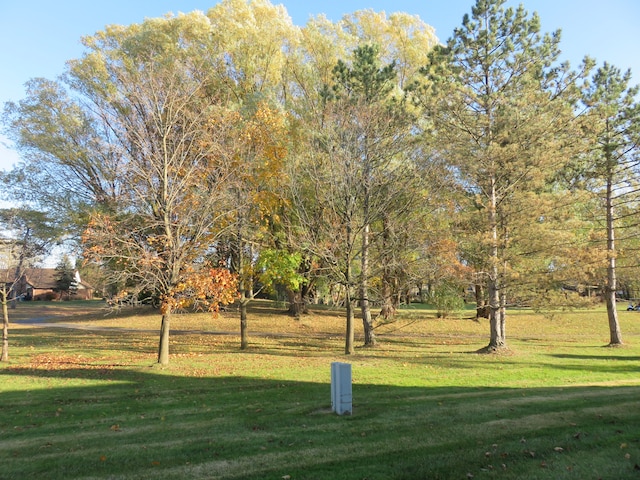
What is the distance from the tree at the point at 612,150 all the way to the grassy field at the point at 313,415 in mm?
3780

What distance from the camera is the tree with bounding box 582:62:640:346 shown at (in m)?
20.2

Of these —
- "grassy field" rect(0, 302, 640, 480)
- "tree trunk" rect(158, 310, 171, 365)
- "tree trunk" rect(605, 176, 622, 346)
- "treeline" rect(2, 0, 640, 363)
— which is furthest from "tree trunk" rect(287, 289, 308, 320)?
"tree trunk" rect(605, 176, 622, 346)

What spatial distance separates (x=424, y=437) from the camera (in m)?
6.55

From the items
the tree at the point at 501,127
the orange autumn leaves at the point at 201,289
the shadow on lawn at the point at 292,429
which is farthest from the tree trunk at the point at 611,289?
the orange autumn leaves at the point at 201,289

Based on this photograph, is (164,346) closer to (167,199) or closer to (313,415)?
(167,199)

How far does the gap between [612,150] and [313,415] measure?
773 inches

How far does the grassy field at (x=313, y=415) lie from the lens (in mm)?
5543

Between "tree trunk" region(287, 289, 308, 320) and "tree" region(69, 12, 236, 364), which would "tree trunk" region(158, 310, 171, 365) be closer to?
"tree" region(69, 12, 236, 364)

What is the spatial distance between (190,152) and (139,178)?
199 cm

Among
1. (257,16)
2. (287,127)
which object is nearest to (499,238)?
(287,127)

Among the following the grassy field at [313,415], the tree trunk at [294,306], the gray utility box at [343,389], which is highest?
the tree trunk at [294,306]

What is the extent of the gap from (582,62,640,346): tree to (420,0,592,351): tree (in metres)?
2.37

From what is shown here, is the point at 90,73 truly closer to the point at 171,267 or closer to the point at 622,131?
the point at 171,267

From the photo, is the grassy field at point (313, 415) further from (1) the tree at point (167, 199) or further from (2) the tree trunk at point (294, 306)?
(2) the tree trunk at point (294, 306)
